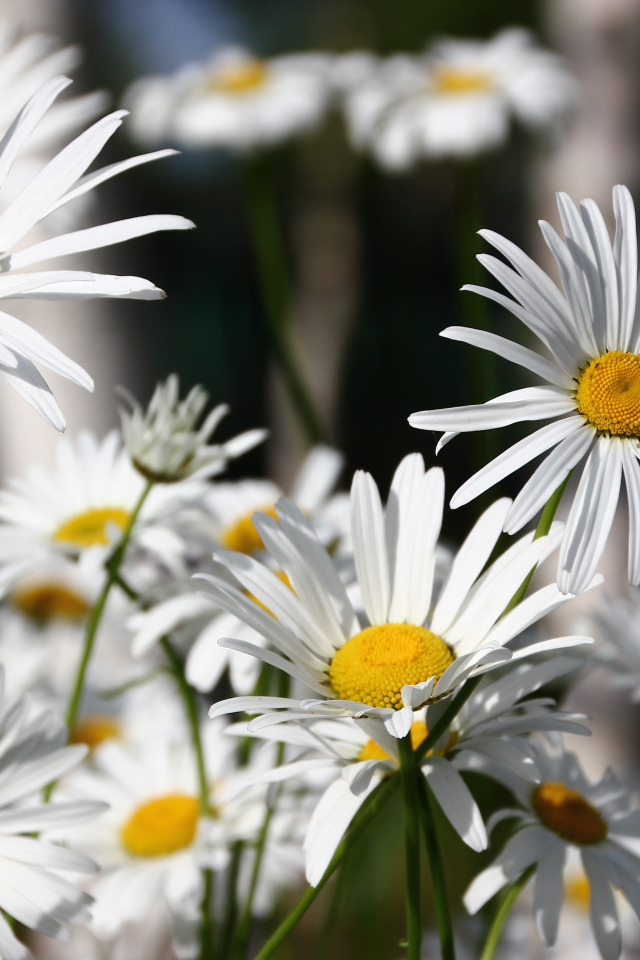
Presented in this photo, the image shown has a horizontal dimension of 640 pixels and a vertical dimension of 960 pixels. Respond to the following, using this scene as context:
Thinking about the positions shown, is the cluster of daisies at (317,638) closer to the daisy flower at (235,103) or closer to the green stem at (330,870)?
the green stem at (330,870)

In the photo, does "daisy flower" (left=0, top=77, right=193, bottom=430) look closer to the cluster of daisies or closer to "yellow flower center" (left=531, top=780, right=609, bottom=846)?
the cluster of daisies

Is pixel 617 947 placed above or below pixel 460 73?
below

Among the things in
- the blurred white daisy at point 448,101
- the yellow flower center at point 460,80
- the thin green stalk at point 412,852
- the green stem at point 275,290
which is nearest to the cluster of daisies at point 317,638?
the thin green stalk at point 412,852

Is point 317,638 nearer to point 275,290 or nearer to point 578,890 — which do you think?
point 578,890

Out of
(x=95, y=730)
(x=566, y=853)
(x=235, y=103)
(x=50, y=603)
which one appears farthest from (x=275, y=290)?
(x=566, y=853)

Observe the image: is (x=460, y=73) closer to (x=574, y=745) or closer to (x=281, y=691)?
(x=574, y=745)

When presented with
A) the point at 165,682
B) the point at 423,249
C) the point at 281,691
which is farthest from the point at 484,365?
the point at 423,249
